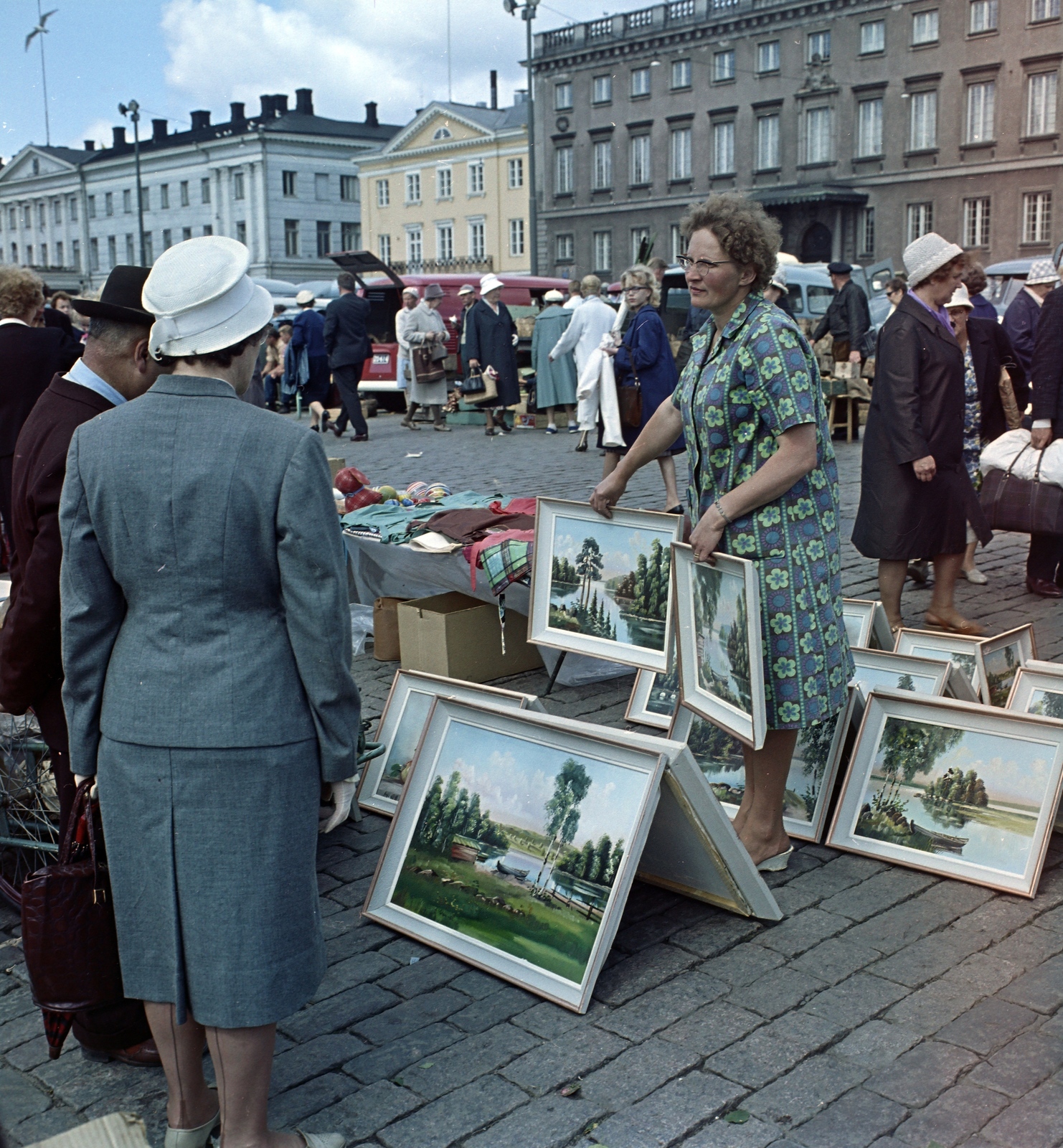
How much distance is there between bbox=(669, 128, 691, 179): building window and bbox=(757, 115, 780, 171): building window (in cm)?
373

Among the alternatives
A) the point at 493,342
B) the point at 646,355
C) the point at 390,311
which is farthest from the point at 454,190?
the point at 646,355

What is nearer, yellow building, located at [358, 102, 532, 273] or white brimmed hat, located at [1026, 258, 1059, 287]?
white brimmed hat, located at [1026, 258, 1059, 287]

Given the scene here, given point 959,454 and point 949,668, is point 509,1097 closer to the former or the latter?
point 949,668

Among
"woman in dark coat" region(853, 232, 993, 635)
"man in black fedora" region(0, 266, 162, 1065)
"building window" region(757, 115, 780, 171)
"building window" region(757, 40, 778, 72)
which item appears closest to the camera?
"man in black fedora" region(0, 266, 162, 1065)

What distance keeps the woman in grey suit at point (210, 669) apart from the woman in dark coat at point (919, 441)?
4298mm

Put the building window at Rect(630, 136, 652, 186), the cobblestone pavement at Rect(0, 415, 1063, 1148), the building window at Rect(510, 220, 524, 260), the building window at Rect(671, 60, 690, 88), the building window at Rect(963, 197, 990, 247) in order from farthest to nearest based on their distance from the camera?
the building window at Rect(510, 220, 524, 260) < the building window at Rect(630, 136, 652, 186) < the building window at Rect(671, 60, 690, 88) < the building window at Rect(963, 197, 990, 247) < the cobblestone pavement at Rect(0, 415, 1063, 1148)

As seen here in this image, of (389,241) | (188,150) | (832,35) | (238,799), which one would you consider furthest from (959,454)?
(188,150)

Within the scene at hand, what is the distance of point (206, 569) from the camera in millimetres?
2297

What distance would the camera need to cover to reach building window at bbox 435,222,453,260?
238 ft

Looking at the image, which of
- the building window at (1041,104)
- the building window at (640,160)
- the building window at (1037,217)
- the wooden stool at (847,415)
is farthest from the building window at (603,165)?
the wooden stool at (847,415)

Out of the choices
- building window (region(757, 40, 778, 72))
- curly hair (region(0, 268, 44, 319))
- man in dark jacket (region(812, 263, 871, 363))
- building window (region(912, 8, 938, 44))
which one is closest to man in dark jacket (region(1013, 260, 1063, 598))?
curly hair (region(0, 268, 44, 319))

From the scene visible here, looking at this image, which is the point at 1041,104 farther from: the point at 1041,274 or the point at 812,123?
the point at 1041,274

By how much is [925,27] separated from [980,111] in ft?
13.1

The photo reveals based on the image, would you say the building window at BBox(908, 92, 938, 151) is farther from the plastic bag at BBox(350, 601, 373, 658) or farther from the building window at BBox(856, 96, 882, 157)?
the plastic bag at BBox(350, 601, 373, 658)
